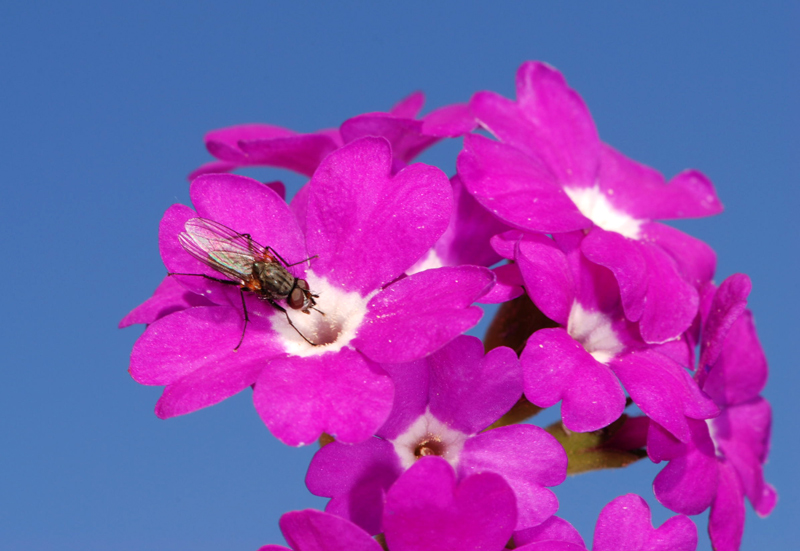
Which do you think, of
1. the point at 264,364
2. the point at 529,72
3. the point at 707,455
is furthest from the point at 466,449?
the point at 529,72

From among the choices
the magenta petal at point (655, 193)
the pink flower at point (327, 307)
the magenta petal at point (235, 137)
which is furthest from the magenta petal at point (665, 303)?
the magenta petal at point (235, 137)

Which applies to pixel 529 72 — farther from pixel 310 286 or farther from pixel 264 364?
pixel 264 364

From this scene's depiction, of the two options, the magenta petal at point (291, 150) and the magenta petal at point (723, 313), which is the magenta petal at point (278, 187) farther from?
the magenta petal at point (723, 313)

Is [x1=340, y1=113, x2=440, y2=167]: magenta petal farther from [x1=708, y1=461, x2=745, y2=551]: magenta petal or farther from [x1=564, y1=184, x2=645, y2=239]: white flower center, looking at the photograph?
[x1=708, y1=461, x2=745, y2=551]: magenta petal

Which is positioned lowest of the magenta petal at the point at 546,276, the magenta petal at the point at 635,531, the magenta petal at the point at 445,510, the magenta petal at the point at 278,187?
the magenta petal at the point at 635,531

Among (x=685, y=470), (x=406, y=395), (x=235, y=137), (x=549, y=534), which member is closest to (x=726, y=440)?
(x=685, y=470)

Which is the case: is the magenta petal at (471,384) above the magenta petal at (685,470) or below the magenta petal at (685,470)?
above

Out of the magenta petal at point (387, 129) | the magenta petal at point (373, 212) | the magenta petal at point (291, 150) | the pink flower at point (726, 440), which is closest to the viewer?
the magenta petal at point (373, 212)
